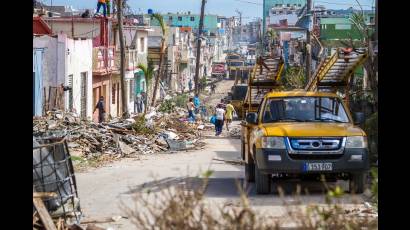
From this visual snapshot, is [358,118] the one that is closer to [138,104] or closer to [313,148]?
[313,148]

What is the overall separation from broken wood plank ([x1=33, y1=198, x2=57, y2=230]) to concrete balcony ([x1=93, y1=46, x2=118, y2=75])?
2964 centimetres

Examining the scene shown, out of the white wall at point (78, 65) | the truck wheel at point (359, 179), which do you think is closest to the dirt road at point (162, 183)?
the truck wheel at point (359, 179)

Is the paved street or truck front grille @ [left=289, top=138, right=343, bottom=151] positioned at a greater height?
truck front grille @ [left=289, top=138, right=343, bottom=151]

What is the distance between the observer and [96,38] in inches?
1658

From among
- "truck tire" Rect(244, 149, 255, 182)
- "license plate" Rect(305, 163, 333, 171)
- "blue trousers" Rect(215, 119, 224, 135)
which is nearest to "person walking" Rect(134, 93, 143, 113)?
"blue trousers" Rect(215, 119, 224, 135)

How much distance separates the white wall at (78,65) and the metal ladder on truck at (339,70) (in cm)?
1642

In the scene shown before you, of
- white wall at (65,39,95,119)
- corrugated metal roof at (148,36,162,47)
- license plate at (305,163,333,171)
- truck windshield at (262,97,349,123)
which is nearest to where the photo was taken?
license plate at (305,163,333,171)

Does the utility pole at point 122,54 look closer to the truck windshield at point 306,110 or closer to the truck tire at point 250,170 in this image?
the truck tire at point 250,170

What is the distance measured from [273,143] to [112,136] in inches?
447

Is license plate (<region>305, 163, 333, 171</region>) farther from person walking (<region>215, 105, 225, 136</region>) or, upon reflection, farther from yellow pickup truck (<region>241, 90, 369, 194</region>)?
person walking (<region>215, 105, 225, 136</region>)

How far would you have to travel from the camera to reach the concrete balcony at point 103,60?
38.4m

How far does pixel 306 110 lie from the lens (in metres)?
14.1

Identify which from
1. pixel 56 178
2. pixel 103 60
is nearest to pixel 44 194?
pixel 56 178

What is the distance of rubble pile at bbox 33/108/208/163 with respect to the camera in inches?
857
